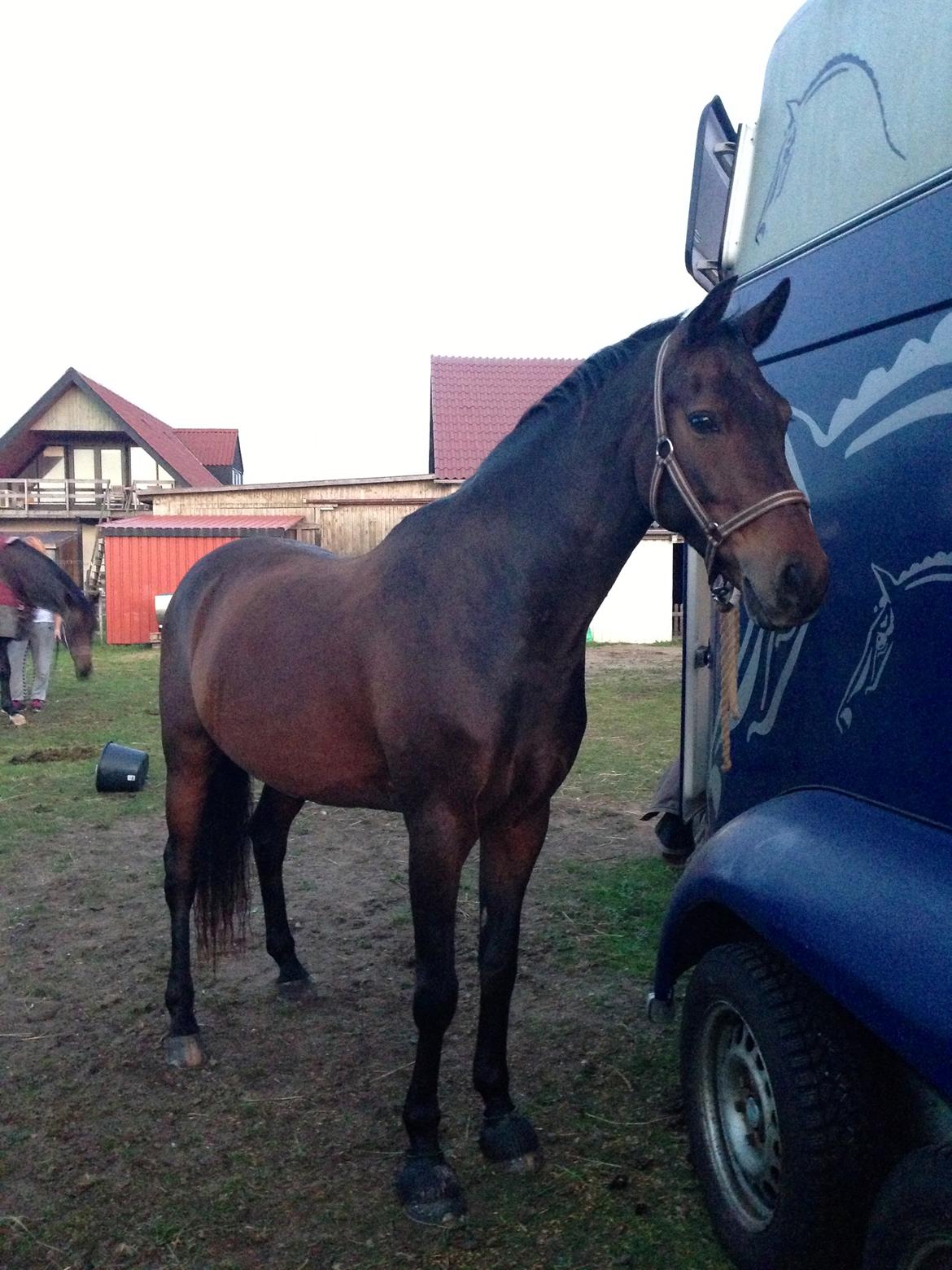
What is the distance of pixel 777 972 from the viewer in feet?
6.63

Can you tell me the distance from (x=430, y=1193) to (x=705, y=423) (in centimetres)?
202

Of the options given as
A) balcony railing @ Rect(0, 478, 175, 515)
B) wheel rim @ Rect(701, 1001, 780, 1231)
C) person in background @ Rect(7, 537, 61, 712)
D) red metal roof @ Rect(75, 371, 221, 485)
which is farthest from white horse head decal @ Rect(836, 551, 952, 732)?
red metal roof @ Rect(75, 371, 221, 485)

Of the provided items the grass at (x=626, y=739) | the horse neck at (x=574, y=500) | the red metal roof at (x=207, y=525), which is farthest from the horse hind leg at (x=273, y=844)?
the red metal roof at (x=207, y=525)

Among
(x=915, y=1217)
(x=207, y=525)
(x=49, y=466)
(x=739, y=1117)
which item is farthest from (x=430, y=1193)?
(x=49, y=466)

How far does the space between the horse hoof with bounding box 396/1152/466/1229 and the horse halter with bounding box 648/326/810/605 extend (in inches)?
65.2

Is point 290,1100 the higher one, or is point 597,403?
point 597,403

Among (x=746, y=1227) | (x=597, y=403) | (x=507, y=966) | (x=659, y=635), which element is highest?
(x=597, y=403)

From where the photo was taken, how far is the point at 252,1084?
3.02m

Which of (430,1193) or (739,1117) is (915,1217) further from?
(430,1193)

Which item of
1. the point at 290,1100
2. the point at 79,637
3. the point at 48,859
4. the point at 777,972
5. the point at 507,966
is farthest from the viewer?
the point at 79,637

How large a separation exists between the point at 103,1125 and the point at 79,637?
23.3 ft

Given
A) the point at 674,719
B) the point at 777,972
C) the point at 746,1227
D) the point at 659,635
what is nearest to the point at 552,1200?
the point at 746,1227

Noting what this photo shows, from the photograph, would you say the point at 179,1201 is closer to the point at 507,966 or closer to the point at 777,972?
the point at 507,966

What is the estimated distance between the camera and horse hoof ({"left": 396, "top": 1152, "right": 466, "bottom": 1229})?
7.64 feet
